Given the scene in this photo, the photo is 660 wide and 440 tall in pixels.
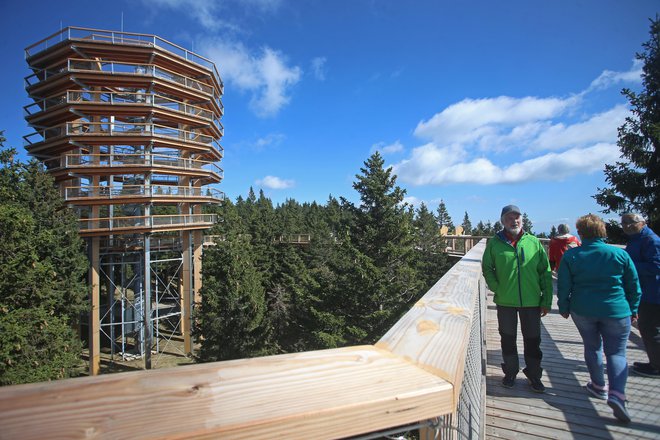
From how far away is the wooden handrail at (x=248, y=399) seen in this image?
0.67 meters

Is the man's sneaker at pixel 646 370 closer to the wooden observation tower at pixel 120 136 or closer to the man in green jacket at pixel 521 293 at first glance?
the man in green jacket at pixel 521 293

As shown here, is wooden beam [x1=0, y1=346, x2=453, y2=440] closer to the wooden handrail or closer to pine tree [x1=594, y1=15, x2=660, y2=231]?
the wooden handrail

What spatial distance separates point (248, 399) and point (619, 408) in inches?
164

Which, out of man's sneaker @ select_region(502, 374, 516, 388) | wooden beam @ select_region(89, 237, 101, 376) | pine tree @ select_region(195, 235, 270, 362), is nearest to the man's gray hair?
man's sneaker @ select_region(502, 374, 516, 388)

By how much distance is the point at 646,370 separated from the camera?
169 inches

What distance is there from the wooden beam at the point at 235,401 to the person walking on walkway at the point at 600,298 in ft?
12.6

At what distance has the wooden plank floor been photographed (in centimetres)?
315

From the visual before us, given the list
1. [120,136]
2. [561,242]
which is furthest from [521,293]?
[120,136]

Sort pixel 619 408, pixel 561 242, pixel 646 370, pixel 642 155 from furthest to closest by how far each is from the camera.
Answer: pixel 642 155
pixel 561 242
pixel 646 370
pixel 619 408

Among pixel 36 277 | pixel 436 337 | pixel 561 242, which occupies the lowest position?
pixel 36 277

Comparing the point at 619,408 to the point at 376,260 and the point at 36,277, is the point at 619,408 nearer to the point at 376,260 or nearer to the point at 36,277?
the point at 376,260

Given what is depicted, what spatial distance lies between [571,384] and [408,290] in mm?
18006

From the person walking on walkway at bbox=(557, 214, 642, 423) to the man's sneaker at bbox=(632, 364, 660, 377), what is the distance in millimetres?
1117

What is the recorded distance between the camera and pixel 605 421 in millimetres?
3299
